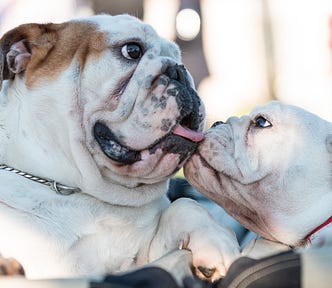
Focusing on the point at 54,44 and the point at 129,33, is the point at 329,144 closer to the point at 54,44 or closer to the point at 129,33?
the point at 129,33

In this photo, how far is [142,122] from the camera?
7.81 ft

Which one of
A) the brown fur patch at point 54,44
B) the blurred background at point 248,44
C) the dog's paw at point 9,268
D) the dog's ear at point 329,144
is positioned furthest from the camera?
the blurred background at point 248,44

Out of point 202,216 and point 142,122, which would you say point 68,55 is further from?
point 202,216

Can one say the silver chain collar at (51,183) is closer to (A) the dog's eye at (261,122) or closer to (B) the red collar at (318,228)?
(A) the dog's eye at (261,122)

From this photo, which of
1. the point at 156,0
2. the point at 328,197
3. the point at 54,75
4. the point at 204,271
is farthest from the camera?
the point at 156,0

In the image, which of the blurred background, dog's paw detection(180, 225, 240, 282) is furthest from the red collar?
the blurred background

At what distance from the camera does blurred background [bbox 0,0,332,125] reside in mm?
6566

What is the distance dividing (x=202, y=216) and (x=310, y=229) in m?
0.36

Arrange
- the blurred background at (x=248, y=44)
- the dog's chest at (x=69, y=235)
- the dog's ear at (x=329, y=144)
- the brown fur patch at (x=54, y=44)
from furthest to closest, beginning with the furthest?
the blurred background at (x=248, y=44), the brown fur patch at (x=54, y=44), the dog's ear at (x=329, y=144), the dog's chest at (x=69, y=235)

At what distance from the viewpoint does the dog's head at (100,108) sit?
2406 millimetres

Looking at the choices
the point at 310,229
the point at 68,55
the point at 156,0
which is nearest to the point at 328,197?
the point at 310,229

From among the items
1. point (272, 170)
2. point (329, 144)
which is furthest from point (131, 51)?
point (329, 144)

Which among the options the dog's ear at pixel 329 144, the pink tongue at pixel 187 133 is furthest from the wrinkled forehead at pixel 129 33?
the dog's ear at pixel 329 144

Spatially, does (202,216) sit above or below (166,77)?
below
